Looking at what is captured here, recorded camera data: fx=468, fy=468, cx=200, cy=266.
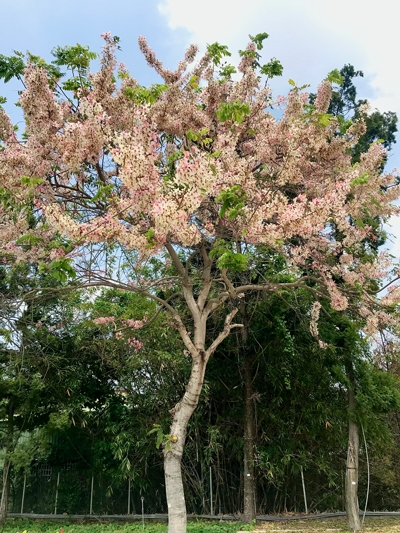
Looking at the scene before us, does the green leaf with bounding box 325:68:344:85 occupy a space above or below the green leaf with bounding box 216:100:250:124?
above

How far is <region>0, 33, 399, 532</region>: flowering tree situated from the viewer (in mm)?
3496

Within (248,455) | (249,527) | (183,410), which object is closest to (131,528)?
(249,527)

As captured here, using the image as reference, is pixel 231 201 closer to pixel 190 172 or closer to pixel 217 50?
pixel 190 172

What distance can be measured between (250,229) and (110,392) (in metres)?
4.46

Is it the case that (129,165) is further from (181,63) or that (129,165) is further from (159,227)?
(181,63)

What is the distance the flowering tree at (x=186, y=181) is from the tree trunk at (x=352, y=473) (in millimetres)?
1354

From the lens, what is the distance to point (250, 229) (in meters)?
3.88

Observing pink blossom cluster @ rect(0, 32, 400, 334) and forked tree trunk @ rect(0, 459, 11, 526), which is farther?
forked tree trunk @ rect(0, 459, 11, 526)

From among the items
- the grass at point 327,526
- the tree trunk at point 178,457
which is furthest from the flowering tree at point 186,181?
the grass at point 327,526

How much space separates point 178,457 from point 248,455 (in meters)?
2.17

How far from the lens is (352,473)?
555 cm

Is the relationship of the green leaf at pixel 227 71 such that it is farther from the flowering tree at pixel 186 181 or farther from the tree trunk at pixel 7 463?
the tree trunk at pixel 7 463

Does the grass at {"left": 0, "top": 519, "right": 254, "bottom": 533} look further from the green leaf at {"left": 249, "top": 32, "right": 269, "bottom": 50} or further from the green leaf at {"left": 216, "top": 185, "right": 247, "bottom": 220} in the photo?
the green leaf at {"left": 249, "top": 32, "right": 269, "bottom": 50}

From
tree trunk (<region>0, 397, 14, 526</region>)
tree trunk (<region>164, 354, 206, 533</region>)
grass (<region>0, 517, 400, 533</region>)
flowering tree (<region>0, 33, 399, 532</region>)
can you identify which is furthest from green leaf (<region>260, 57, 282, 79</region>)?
tree trunk (<region>0, 397, 14, 526</region>)
